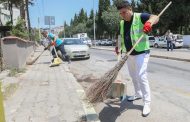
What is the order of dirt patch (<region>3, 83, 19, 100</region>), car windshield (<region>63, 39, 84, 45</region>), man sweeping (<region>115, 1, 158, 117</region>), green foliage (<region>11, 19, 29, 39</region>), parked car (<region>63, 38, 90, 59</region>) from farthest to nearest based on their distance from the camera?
green foliage (<region>11, 19, 29, 39</region>) < car windshield (<region>63, 39, 84, 45</region>) < parked car (<region>63, 38, 90, 59</region>) < dirt patch (<region>3, 83, 19, 100</region>) < man sweeping (<region>115, 1, 158, 117</region>)

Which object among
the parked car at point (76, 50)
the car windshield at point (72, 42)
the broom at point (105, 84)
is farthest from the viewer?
the car windshield at point (72, 42)

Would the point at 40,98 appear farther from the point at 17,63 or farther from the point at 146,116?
the point at 17,63

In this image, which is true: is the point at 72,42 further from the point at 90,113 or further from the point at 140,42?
the point at 140,42

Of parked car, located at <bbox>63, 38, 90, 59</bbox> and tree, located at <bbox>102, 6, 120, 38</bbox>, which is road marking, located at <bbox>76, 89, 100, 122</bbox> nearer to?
parked car, located at <bbox>63, 38, 90, 59</bbox>

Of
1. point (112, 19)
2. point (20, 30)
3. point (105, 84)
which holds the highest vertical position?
point (112, 19)

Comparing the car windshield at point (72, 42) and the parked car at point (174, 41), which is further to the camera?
the parked car at point (174, 41)

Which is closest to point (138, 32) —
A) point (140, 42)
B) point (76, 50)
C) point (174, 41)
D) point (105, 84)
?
point (140, 42)

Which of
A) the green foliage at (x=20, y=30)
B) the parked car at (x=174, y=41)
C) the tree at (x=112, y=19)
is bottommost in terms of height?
the parked car at (x=174, y=41)

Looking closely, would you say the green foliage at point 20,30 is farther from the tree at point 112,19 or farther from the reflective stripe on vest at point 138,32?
the tree at point 112,19

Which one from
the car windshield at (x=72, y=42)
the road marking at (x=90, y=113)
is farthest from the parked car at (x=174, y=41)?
the road marking at (x=90, y=113)

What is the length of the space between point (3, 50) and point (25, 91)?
5194 mm

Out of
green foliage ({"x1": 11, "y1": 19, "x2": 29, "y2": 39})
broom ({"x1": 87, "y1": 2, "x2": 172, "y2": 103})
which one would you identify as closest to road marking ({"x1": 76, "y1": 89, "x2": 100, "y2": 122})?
broom ({"x1": 87, "y1": 2, "x2": 172, "y2": 103})

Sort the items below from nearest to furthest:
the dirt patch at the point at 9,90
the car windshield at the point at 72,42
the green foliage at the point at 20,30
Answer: the dirt patch at the point at 9,90 → the car windshield at the point at 72,42 → the green foliage at the point at 20,30

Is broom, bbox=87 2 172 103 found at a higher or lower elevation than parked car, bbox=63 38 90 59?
higher
